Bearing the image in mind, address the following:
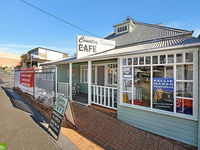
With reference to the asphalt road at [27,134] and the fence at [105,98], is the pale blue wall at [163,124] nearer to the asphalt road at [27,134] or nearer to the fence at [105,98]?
the fence at [105,98]

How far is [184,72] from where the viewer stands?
143 inches

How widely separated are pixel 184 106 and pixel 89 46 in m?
5.49

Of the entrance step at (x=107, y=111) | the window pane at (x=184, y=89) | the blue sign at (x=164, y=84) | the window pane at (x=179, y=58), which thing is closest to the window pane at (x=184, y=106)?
the window pane at (x=184, y=89)

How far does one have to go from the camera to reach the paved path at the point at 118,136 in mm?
3174

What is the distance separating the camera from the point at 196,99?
10.7 ft

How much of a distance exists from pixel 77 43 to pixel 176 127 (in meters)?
5.99

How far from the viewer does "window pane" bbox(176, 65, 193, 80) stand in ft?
11.5

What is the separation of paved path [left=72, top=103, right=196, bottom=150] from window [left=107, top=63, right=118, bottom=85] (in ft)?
11.2

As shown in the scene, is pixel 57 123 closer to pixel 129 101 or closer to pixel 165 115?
pixel 129 101

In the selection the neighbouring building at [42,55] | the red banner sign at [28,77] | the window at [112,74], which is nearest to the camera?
the red banner sign at [28,77]

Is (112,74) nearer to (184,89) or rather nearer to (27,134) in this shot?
(184,89)

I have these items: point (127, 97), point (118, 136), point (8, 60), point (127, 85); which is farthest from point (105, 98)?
point (8, 60)

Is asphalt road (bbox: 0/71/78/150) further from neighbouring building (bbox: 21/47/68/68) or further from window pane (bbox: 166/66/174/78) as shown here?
neighbouring building (bbox: 21/47/68/68)

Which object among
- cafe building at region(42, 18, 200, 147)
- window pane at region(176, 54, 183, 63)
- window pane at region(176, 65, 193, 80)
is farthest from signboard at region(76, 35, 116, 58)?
window pane at region(176, 65, 193, 80)
